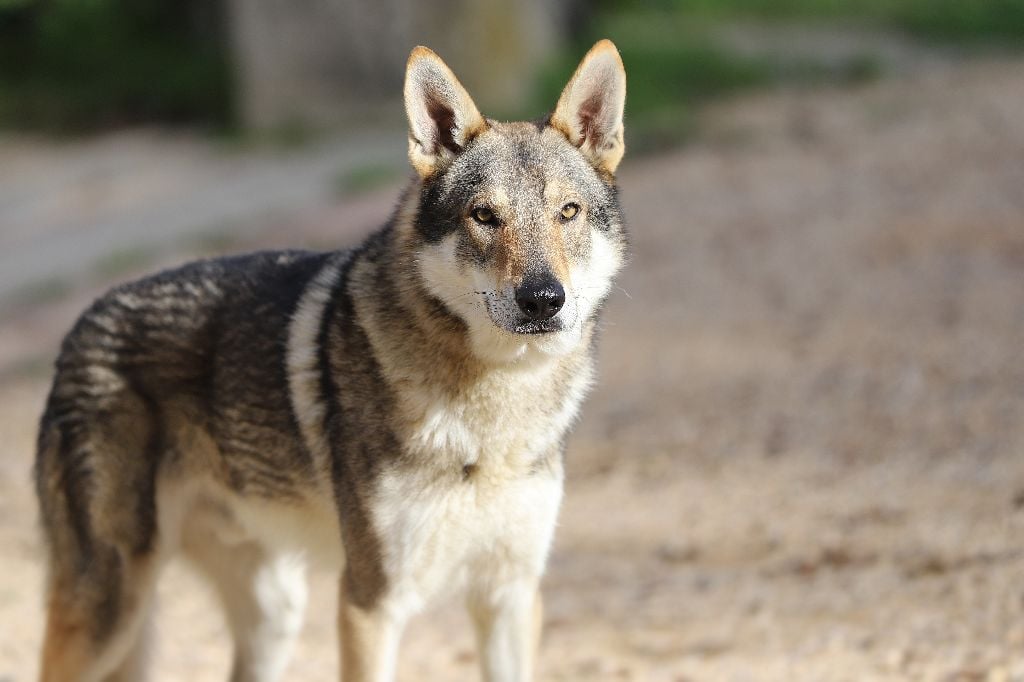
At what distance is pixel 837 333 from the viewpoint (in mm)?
8883

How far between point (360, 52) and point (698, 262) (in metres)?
7.00

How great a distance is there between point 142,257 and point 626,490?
6671 mm

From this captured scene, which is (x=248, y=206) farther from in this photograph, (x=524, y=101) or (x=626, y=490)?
(x=626, y=490)

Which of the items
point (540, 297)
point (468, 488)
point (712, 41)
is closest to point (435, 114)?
point (540, 297)

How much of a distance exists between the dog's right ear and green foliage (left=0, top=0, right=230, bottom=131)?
1355 cm

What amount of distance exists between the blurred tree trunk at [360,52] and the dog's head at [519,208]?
37.2ft

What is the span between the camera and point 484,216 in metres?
4.17

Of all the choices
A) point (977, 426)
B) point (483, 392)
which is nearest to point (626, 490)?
point (977, 426)

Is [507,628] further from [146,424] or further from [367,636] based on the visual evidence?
[146,424]

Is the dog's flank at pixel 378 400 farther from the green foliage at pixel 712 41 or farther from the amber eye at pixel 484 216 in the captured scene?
the green foliage at pixel 712 41

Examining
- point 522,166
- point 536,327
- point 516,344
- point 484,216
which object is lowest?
point 516,344

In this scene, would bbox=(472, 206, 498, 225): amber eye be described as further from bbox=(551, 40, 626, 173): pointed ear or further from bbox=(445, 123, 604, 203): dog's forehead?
bbox=(551, 40, 626, 173): pointed ear

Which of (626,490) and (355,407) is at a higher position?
(355,407)

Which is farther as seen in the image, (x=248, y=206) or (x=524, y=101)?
(x=524, y=101)
